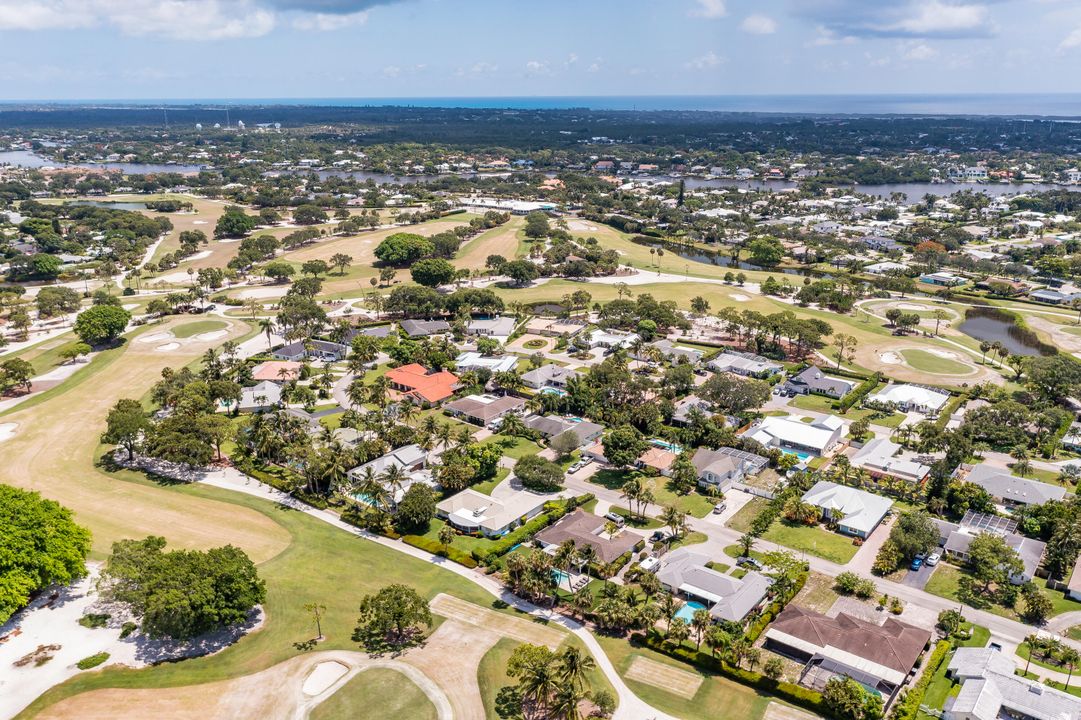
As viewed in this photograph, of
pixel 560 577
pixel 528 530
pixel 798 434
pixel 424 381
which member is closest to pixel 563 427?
pixel 528 530

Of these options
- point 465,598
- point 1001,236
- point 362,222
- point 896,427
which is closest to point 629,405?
point 896,427

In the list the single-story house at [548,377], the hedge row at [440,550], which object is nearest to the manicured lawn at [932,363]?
the single-story house at [548,377]

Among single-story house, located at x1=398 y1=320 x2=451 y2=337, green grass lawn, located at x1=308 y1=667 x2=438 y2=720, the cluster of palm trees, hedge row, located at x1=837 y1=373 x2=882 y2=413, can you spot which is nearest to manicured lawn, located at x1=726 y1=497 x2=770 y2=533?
the cluster of palm trees

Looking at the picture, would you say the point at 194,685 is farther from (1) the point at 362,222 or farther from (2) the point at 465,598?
(1) the point at 362,222

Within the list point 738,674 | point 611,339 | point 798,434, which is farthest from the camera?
point 611,339

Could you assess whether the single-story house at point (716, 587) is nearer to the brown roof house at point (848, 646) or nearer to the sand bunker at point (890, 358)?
the brown roof house at point (848, 646)

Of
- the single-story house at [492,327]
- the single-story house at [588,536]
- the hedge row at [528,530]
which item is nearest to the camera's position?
the single-story house at [588,536]

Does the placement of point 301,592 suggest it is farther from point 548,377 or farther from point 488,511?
point 548,377
